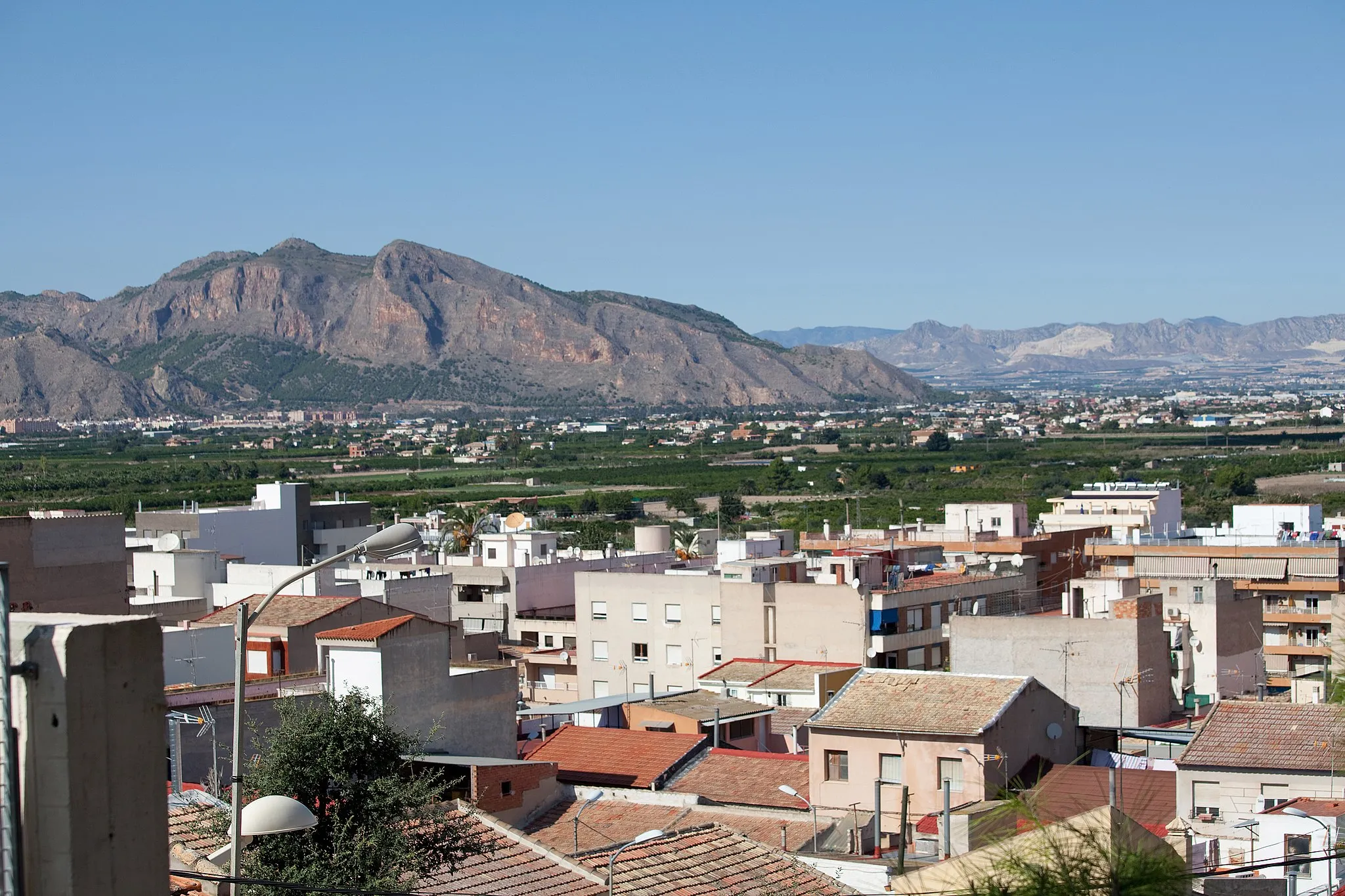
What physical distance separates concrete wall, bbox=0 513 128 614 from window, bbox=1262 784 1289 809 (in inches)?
740

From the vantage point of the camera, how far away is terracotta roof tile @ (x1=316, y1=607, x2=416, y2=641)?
67.6ft

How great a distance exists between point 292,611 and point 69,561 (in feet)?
15.2

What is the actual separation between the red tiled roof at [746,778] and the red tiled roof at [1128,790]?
3.33 meters

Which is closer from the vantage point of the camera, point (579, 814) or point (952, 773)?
point (579, 814)

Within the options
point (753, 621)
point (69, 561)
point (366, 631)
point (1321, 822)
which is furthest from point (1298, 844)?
point (753, 621)

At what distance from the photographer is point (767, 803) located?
2008cm

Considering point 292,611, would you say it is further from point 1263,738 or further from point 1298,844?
point 1298,844

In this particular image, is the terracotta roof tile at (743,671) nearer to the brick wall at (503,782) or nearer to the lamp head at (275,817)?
the brick wall at (503,782)

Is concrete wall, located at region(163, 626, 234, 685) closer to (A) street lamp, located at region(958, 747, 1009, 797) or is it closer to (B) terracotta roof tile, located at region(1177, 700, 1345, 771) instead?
(A) street lamp, located at region(958, 747, 1009, 797)

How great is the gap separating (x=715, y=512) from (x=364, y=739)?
95593mm

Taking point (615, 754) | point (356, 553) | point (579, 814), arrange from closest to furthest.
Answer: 1. point (356, 553)
2. point (579, 814)
3. point (615, 754)

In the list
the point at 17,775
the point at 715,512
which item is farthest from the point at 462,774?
the point at 715,512

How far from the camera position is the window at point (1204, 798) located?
→ 1823cm

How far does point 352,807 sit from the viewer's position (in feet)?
46.2
